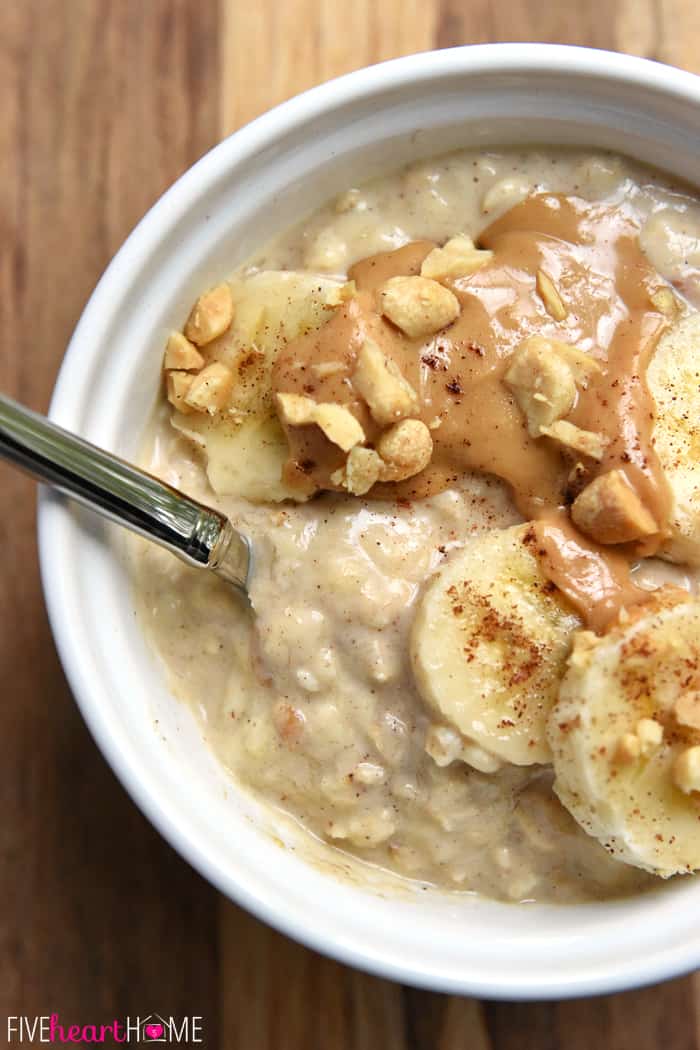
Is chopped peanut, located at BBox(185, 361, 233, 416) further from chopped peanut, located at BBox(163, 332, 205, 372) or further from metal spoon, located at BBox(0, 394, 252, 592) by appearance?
metal spoon, located at BBox(0, 394, 252, 592)

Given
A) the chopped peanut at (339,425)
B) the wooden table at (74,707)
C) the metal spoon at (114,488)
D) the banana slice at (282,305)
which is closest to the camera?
the metal spoon at (114,488)

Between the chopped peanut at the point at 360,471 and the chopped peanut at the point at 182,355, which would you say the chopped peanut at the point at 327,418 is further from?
the chopped peanut at the point at 182,355

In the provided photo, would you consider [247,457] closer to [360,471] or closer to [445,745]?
[360,471]

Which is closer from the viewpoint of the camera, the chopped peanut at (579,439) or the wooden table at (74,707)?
the chopped peanut at (579,439)

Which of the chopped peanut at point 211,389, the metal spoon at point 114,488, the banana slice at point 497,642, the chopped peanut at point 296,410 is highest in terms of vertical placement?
the chopped peanut at point 211,389

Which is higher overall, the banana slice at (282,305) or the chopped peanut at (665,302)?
the banana slice at (282,305)

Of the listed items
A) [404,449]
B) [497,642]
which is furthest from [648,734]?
[404,449]

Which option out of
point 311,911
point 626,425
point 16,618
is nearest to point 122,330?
point 16,618

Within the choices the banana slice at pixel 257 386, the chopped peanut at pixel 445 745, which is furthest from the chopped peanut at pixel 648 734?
the banana slice at pixel 257 386

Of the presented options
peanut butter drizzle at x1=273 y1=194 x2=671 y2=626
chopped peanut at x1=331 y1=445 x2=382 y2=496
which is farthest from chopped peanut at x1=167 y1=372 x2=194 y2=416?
chopped peanut at x1=331 y1=445 x2=382 y2=496
